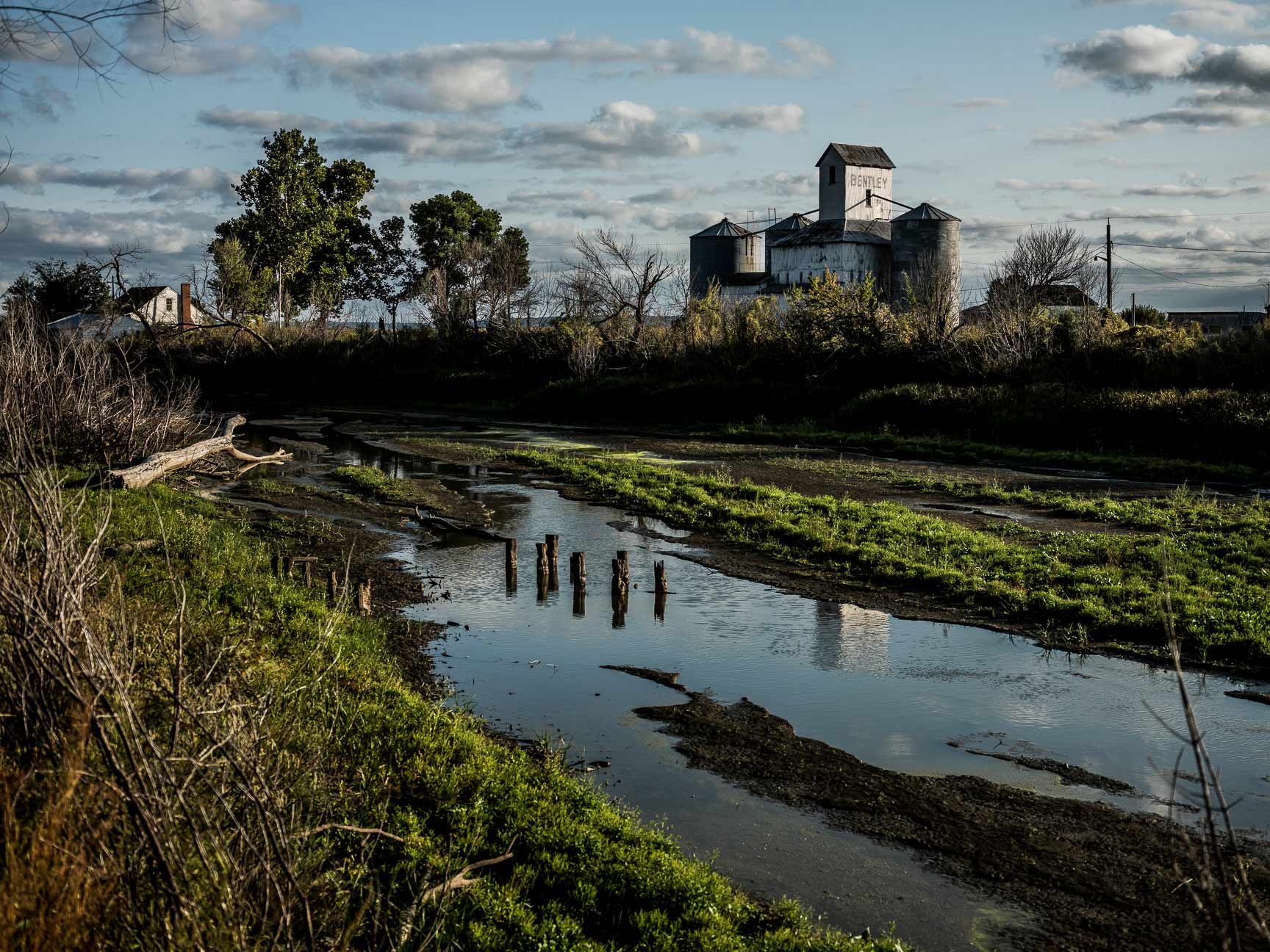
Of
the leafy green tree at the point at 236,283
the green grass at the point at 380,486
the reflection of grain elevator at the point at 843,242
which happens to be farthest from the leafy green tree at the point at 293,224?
the green grass at the point at 380,486

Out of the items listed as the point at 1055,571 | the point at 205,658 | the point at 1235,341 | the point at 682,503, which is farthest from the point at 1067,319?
the point at 205,658

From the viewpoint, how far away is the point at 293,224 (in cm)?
7112

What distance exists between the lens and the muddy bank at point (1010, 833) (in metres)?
6.79

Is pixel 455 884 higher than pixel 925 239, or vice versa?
pixel 925 239

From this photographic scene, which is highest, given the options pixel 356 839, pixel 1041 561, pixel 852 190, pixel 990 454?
pixel 852 190

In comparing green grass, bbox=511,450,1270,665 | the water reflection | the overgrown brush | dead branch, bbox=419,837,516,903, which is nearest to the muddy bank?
the water reflection

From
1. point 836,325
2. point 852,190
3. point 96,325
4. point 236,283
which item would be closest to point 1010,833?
point 96,325

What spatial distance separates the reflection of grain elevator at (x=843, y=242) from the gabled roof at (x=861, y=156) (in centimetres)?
5

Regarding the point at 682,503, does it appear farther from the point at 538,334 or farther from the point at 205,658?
the point at 538,334

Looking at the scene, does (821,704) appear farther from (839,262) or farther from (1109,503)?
(839,262)

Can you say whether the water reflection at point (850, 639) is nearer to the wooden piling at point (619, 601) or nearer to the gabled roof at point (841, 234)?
the wooden piling at point (619, 601)

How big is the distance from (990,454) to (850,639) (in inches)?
751

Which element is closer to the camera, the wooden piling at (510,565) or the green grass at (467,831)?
the green grass at (467,831)

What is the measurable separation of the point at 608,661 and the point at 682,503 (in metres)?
10.2
